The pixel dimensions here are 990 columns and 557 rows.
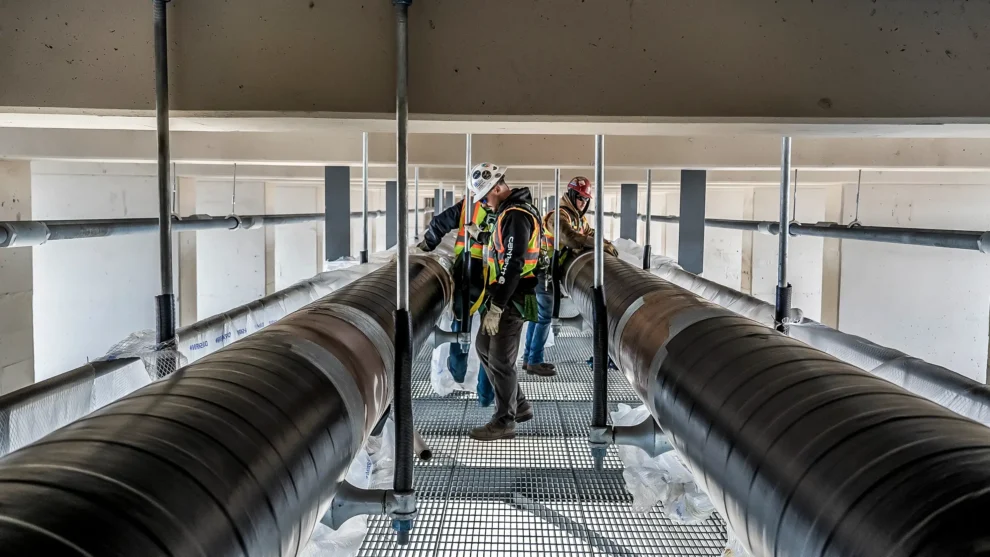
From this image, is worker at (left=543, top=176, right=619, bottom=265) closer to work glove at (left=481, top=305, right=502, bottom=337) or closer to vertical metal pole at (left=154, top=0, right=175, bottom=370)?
work glove at (left=481, top=305, right=502, bottom=337)

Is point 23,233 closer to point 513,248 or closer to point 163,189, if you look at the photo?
point 163,189

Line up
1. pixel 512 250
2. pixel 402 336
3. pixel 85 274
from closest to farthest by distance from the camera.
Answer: pixel 402 336 → pixel 512 250 → pixel 85 274

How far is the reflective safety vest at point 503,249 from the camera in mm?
3314

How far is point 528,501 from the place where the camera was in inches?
112

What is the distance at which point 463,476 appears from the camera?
10.2ft

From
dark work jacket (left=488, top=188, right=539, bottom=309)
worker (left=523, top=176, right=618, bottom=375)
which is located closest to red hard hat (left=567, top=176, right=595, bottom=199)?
worker (left=523, top=176, right=618, bottom=375)

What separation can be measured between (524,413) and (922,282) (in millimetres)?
4679

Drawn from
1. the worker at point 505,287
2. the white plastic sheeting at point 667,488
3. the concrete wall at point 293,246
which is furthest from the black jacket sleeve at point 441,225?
the concrete wall at point 293,246

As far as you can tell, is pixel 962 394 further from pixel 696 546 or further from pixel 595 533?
pixel 595 533

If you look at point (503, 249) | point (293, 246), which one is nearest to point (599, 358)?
point (503, 249)

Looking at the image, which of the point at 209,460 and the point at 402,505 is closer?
the point at 209,460

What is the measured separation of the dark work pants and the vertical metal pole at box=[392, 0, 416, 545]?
2.18 m

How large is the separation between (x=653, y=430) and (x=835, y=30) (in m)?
1.10

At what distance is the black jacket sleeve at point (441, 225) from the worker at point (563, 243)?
603 mm
